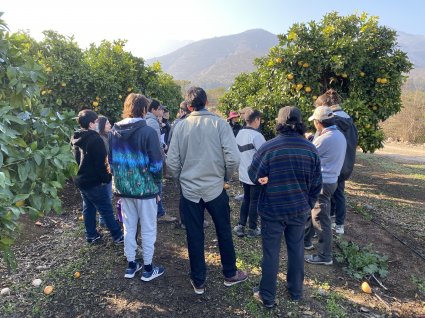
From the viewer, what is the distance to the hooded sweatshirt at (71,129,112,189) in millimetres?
3943

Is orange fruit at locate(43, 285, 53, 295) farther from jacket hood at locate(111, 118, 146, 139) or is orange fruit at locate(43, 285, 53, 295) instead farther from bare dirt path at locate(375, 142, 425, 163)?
bare dirt path at locate(375, 142, 425, 163)

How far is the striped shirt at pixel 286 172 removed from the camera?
3.04m

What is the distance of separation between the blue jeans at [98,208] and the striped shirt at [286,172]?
2.04 metres

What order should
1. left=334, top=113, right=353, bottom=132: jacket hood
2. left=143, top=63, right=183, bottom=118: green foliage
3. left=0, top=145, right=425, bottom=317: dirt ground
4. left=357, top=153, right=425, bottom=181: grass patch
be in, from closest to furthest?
left=0, top=145, right=425, bottom=317: dirt ground → left=334, top=113, right=353, bottom=132: jacket hood → left=143, top=63, right=183, bottom=118: green foliage → left=357, top=153, right=425, bottom=181: grass patch

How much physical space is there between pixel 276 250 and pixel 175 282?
3.99 ft

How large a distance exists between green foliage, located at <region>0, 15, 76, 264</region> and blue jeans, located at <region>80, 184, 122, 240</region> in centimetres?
153

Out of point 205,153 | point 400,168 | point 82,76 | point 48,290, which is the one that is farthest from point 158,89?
point 400,168

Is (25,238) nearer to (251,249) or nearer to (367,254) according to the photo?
(251,249)

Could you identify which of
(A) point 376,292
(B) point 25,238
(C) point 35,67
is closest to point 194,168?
(C) point 35,67

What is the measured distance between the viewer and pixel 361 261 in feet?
13.5

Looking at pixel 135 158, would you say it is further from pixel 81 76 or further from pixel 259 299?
pixel 81 76

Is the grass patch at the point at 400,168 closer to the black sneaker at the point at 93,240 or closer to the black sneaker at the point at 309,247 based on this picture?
the black sneaker at the point at 309,247

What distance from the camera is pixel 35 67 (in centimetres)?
240

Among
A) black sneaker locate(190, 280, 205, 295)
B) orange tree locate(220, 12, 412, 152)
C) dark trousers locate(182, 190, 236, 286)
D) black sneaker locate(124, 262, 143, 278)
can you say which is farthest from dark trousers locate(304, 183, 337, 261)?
orange tree locate(220, 12, 412, 152)
